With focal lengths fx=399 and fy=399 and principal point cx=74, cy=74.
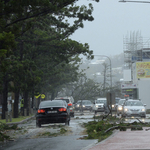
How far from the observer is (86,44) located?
1399 inches

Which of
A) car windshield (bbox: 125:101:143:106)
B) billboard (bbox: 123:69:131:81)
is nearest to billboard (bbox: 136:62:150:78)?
billboard (bbox: 123:69:131:81)

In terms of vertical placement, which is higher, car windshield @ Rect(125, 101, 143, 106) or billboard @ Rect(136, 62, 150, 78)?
billboard @ Rect(136, 62, 150, 78)

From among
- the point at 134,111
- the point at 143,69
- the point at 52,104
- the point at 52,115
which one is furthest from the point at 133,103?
the point at 143,69

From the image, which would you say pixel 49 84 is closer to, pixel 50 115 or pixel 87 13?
pixel 87 13

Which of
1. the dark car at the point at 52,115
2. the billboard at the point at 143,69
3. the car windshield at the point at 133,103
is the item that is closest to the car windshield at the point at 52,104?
the dark car at the point at 52,115

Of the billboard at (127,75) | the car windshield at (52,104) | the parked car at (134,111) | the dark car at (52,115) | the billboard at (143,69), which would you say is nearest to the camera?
Answer: the dark car at (52,115)

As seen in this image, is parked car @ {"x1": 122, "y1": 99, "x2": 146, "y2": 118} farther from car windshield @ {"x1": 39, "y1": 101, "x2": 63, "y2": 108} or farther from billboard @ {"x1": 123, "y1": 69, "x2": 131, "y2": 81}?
billboard @ {"x1": 123, "y1": 69, "x2": 131, "y2": 81}

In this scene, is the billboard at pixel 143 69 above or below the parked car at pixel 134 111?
above

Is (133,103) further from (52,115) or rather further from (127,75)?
(127,75)

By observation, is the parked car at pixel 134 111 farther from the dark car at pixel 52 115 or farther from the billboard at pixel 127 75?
the billboard at pixel 127 75

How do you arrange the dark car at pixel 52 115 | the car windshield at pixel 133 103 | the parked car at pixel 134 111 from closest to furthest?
the dark car at pixel 52 115
the parked car at pixel 134 111
the car windshield at pixel 133 103

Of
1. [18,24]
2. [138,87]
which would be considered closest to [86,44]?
[18,24]

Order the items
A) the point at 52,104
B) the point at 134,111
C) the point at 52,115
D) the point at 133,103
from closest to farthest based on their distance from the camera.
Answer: the point at 52,115
the point at 52,104
the point at 134,111
the point at 133,103

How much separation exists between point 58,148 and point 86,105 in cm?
4959
